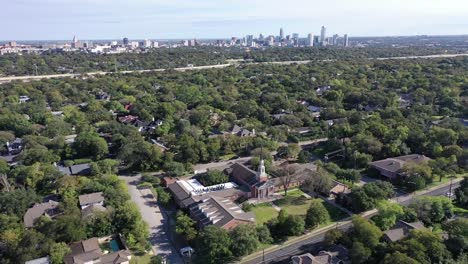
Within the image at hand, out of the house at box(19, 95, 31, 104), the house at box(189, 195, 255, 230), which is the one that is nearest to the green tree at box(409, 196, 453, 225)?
the house at box(189, 195, 255, 230)

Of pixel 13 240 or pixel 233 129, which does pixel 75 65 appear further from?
pixel 13 240

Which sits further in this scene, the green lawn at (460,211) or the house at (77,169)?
the house at (77,169)

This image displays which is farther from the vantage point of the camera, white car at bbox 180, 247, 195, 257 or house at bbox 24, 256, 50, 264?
white car at bbox 180, 247, 195, 257

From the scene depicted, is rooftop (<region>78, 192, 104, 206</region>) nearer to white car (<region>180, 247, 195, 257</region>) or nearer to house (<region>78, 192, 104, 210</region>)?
house (<region>78, 192, 104, 210</region>)

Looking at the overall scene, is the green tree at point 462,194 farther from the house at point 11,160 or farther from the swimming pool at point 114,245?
the house at point 11,160

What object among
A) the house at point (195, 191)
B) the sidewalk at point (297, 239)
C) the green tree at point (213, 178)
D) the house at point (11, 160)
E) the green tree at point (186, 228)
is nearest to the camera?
the sidewalk at point (297, 239)

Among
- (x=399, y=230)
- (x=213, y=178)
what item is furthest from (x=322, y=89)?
(x=399, y=230)

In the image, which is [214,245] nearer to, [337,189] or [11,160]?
[337,189]

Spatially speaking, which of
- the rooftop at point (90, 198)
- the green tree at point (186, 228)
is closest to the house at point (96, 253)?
the green tree at point (186, 228)
